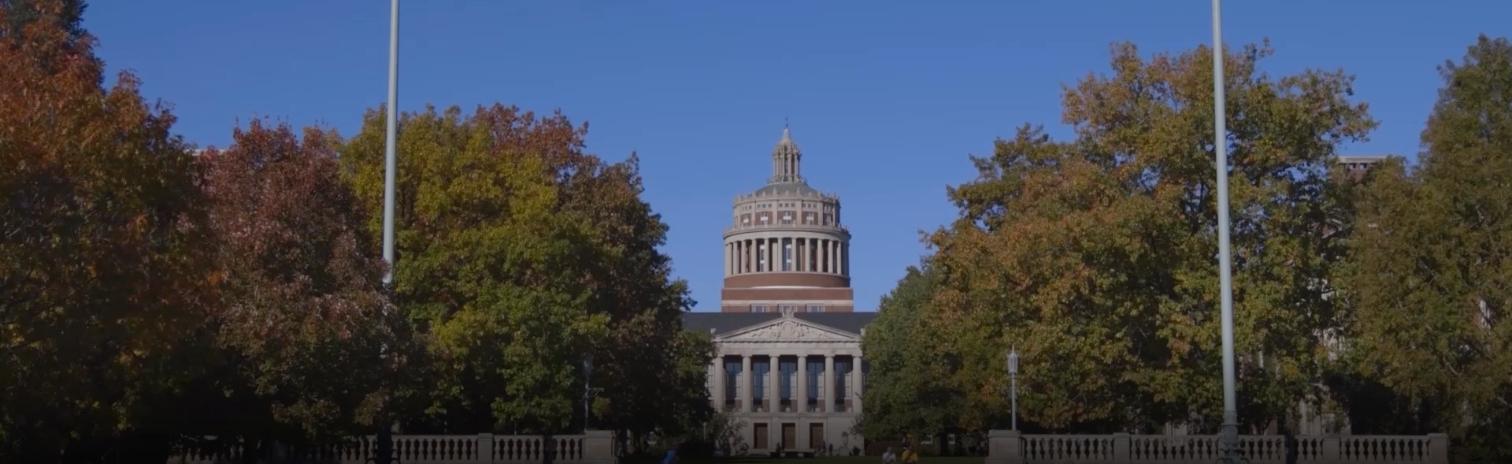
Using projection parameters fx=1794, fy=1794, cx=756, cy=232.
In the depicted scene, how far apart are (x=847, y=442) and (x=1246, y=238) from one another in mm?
114076

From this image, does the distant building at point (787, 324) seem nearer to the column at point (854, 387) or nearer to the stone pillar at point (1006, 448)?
the column at point (854, 387)

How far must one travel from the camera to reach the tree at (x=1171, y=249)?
143 ft

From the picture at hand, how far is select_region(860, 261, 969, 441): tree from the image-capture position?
76125mm

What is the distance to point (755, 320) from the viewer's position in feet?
564

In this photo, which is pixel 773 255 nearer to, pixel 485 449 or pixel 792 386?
pixel 792 386

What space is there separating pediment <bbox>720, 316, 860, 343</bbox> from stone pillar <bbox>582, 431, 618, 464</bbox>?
113 m

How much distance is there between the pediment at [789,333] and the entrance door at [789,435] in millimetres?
7940

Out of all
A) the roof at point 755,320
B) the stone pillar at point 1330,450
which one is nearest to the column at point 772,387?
the roof at point 755,320

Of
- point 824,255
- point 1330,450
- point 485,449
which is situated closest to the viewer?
point 1330,450

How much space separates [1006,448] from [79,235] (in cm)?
2790

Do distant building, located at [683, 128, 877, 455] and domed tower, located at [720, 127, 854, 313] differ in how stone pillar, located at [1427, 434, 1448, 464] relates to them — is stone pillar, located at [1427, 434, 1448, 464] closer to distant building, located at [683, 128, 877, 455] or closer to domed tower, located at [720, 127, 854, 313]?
distant building, located at [683, 128, 877, 455]

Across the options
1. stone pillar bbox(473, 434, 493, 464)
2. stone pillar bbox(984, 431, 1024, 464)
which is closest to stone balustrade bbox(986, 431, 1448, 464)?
stone pillar bbox(984, 431, 1024, 464)

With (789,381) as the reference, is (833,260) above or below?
above

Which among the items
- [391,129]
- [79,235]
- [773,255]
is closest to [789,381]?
[773,255]
